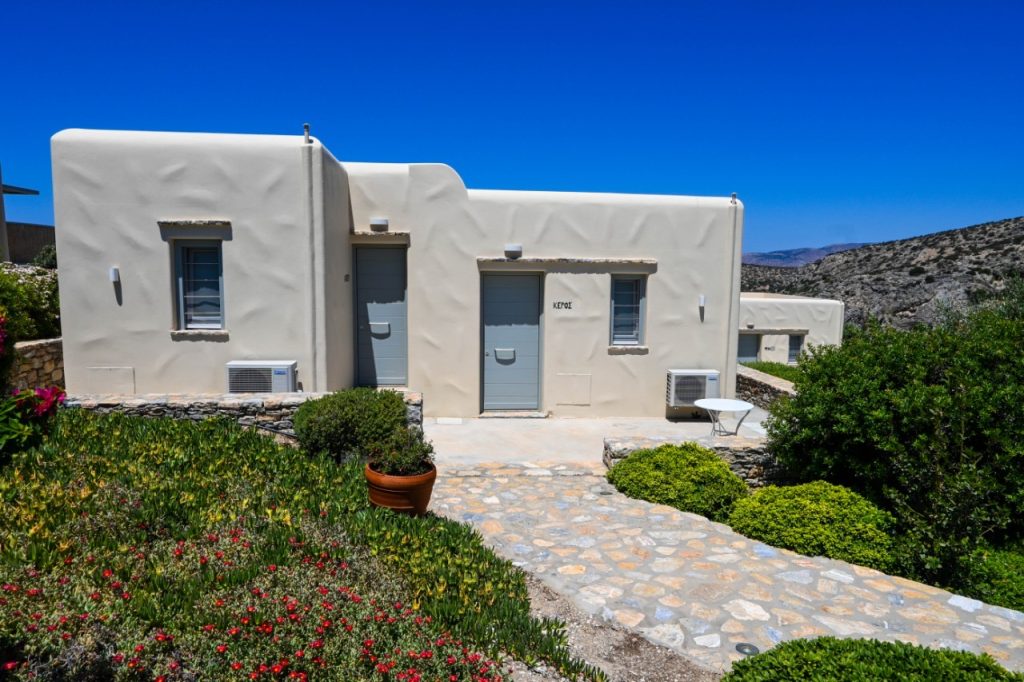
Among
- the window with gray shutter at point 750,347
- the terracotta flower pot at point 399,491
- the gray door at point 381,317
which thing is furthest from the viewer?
the window with gray shutter at point 750,347

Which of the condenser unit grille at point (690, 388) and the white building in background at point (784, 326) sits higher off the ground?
the white building in background at point (784, 326)

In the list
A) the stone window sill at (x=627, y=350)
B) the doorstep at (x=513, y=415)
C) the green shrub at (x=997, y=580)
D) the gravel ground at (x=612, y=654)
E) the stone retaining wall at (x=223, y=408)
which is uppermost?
the stone window sill at (x=627, y=350)

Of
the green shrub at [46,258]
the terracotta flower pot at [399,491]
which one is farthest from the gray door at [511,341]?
the green shrub at [46,258]

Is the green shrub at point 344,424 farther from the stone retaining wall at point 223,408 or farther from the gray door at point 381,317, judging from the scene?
the gray door at point 381,317

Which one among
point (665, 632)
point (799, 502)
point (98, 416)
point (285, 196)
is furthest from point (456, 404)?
point (665, 632)

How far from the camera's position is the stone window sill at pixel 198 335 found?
388 inches

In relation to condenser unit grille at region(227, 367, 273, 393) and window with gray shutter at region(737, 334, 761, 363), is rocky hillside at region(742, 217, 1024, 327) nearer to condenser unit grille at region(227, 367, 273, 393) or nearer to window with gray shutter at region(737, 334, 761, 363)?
window with gray shutter at region(737, 334, 761, 363)

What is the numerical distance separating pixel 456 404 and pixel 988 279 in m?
33.4

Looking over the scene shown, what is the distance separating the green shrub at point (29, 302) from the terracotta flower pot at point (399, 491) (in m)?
8.09

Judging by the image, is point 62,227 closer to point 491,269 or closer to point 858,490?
point 491,269

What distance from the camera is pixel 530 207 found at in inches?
452

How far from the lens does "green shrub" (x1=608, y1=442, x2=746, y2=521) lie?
748cm

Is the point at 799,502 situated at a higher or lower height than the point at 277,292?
lower

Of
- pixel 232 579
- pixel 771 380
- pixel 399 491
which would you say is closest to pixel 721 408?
pixel 771 380
